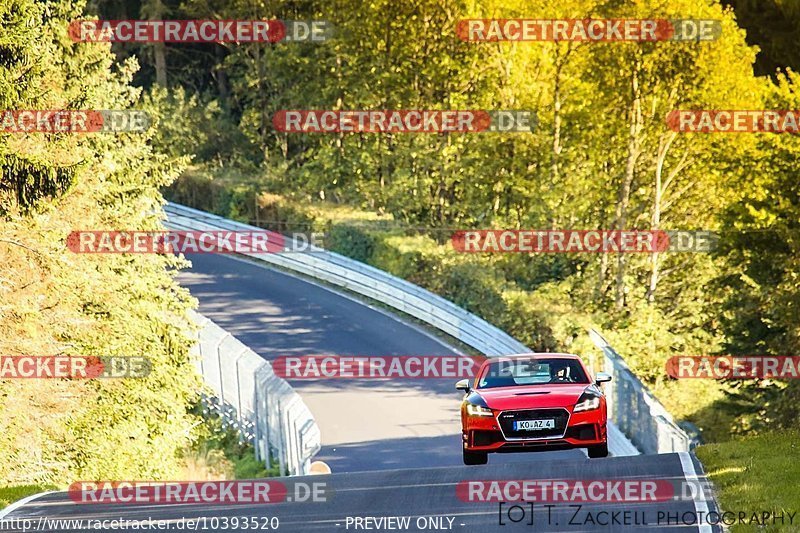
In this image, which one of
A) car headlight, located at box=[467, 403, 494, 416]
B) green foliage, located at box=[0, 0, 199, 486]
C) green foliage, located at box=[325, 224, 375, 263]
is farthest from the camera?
green foliage, located at box=[325, 224, 375, 263]

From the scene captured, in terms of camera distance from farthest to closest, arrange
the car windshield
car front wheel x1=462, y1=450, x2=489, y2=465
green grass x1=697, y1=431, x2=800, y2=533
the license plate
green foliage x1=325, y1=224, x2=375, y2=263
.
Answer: green foliage x1=325, y1=224, x2=375, y2=263 < the car windshield < car front wheel x1=462, y1=450, x2=489, y2=465 < the license plate < green grass x1=697, y1=431, x2=800, y2=533

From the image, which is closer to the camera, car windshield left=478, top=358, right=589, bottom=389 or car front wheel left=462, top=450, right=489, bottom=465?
car front wheel left=462, top=450, right=489, bottom=465

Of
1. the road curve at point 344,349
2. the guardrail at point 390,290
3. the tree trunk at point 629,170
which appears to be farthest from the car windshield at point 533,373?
the tree trunk at point 629,170

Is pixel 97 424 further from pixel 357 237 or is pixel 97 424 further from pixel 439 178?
pixel 439 178

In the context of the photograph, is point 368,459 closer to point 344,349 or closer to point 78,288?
point 78,288

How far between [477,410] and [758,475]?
11.6 ft

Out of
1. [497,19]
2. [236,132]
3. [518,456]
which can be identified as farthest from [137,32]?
[518,456]

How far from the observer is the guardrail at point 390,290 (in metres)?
35.5

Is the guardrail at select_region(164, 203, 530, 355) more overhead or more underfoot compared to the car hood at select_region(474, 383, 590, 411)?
more underfoot

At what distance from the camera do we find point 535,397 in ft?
52.5

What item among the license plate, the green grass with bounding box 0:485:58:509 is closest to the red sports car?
the license plate

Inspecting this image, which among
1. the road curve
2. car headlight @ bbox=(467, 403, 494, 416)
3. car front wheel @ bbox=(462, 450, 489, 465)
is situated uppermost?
car headlight @ bbox=(467, 403, 494, 416)

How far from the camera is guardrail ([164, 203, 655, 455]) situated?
35.5 meters

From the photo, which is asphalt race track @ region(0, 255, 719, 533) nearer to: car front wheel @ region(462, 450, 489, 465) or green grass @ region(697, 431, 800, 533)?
car front wheel @ region(462, 450, 489, 465)
